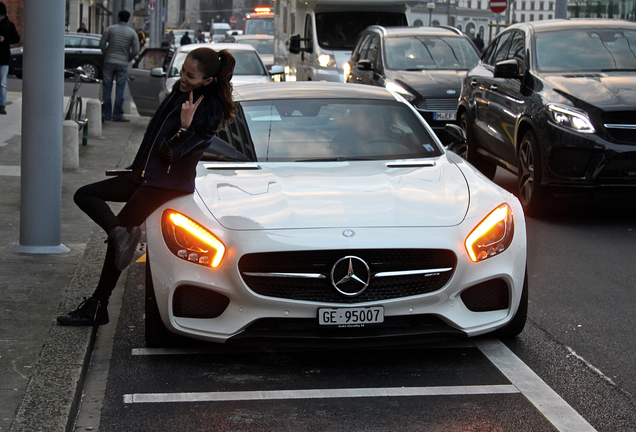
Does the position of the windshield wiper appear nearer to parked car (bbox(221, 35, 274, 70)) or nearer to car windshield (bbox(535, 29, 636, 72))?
car windshield (bbox(535, 29, 636, 72))

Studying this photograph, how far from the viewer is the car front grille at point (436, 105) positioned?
13.3m

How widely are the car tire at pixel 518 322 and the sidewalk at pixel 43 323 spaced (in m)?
2.16

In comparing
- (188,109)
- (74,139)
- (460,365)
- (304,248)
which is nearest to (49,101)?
(188,109)

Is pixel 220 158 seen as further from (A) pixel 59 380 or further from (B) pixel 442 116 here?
(B) pixel 442 116

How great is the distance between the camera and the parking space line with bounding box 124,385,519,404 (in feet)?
14.4

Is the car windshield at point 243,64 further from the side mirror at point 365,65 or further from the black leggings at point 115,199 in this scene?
the black leggings at point 115,199

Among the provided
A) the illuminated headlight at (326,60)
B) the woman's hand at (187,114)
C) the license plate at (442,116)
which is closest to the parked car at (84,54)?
A: the illuminated headlight at (326,60)

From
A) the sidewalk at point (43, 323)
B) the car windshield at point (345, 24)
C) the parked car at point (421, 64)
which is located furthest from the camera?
the car windshield at point (345, 24)

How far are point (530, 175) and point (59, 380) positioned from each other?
598cm

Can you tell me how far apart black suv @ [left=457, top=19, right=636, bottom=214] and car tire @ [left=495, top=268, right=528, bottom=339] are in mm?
3822

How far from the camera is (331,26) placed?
20.6 metres

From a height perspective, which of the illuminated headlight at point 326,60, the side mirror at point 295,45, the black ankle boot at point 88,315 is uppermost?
the side mirror at point 295,45

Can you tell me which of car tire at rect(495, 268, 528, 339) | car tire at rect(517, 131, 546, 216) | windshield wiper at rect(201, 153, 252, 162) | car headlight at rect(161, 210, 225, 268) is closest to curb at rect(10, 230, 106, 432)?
car headlight at rect(161, 210, 225, 268)

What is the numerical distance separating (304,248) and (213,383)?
2.50ft
